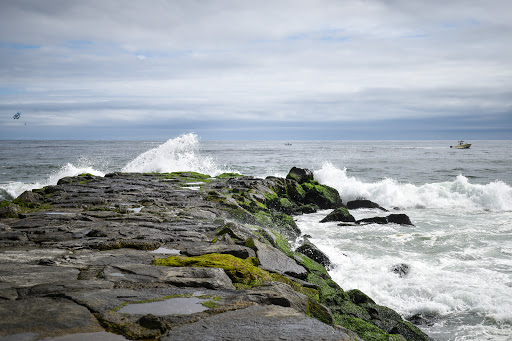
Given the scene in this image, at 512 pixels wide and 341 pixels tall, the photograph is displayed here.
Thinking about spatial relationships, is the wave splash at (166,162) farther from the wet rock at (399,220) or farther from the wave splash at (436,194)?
the wet rock at (399,220)

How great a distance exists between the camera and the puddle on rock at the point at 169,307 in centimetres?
388

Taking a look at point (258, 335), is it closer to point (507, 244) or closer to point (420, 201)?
point (507, 244)

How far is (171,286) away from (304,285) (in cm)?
232

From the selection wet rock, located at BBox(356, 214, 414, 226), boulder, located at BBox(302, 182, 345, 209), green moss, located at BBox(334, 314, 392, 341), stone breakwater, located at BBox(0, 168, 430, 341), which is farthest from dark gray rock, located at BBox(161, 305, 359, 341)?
boulder, located at BBox(302, 182, 345, 209)

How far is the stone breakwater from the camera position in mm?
3523

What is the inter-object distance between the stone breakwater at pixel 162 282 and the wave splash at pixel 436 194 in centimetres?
1369

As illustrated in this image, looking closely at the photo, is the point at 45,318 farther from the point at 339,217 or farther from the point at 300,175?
the point at 300,175

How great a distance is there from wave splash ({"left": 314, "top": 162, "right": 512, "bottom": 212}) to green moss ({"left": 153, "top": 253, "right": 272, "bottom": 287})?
18515mm

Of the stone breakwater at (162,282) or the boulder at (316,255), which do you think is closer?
the stone breakwater at (162,282)

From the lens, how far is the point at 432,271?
9656mm

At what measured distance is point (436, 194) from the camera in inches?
944

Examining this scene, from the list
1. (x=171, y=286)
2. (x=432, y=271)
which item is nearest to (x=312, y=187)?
(x=432, y=271)

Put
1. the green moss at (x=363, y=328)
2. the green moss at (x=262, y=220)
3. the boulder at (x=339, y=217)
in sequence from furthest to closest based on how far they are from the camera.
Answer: the boulder at (x=339, y=217) → the green moss at (x=262, y=220) → the green moss at (x=363, y=328)

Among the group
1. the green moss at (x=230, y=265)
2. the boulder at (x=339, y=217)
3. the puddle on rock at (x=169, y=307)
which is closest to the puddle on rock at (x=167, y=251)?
the green moss at (x=230, y=265)
